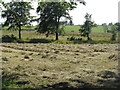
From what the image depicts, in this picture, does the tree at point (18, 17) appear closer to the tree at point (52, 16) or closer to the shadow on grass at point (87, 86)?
the tree at point (52, 16)

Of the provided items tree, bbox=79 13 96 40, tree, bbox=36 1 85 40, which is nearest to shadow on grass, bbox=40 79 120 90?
tree, bbox=36 1 85 40

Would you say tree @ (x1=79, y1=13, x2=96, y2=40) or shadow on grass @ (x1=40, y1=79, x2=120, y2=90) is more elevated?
tree @ (x1=79, y1=13, x2=96, y2=40)

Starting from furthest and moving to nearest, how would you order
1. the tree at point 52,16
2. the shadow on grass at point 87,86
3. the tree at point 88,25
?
the tree at point 88,25 < the tree at point 52,16 < the shadow on grass at point 87,86

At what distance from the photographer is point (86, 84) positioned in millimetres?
8656

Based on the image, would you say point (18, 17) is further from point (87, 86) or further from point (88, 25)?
point (87, 86)

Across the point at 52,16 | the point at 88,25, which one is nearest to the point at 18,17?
the point at 52,16

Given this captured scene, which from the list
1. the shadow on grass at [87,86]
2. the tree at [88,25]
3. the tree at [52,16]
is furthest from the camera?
the tree at [88,25]

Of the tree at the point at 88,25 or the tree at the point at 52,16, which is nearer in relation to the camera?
the tree at the point at 52,16

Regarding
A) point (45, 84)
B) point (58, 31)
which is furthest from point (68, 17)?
point (45, 84)

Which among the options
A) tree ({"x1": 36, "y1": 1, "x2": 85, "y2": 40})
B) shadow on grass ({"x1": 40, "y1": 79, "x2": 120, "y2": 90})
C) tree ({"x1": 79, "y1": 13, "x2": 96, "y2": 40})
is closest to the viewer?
shadow on grass ({"x1": 40, "y1": 79, "x2": 120, "y2": 90})

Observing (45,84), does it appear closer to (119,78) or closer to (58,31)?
(119,78)

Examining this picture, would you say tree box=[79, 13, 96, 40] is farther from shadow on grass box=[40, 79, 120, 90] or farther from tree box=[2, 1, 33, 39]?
→ shadow on grass box=[40, 79, 120, 90]

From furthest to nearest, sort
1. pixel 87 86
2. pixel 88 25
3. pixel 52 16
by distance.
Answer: pixel 88 25
pixel 52 16
pixel 87 86

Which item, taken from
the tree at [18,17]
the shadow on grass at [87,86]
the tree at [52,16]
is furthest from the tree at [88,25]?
the shadow on grass at [87,86]
